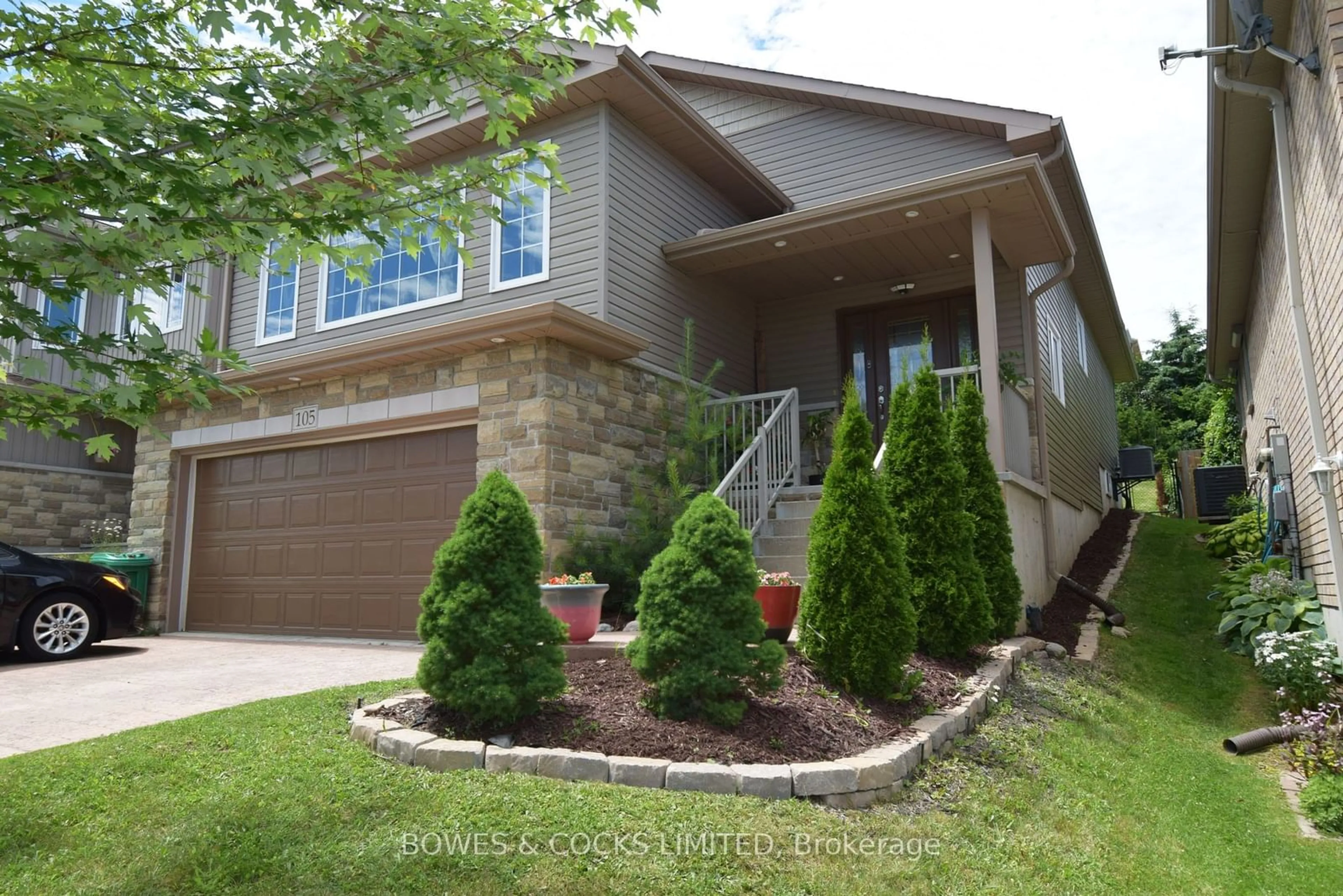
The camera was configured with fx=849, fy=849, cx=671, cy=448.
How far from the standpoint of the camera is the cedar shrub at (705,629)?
13.1 feet

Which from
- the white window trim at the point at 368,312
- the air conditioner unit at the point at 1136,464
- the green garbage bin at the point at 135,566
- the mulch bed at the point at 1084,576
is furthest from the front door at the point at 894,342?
the air conditioner unit at the point at 1136,464

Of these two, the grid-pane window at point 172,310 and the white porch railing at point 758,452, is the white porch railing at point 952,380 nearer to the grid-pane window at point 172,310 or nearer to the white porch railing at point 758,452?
the white porch railing at point 758,452

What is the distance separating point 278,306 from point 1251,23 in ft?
34.9

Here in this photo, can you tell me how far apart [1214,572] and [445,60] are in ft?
34.6

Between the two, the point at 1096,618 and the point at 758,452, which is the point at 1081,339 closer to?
the point at 1096,618

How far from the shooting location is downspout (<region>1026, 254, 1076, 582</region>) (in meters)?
9.20

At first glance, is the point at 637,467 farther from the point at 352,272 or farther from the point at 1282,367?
the point at 1282,367

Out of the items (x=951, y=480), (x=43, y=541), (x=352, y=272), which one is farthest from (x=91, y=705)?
(x=43, y=541)

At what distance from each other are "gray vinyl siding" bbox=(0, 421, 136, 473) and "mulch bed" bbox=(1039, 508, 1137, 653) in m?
12.4

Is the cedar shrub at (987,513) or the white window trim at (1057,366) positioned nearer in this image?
the cedar shrub at (987,513)

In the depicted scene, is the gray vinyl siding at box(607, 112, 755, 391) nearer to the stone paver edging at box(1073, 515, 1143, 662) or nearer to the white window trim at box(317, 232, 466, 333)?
the white window trim at box(317, 232, 466, 333)

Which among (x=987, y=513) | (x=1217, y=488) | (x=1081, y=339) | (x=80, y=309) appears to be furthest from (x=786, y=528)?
(x=80, y=309)

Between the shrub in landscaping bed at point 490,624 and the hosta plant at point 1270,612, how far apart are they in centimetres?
571

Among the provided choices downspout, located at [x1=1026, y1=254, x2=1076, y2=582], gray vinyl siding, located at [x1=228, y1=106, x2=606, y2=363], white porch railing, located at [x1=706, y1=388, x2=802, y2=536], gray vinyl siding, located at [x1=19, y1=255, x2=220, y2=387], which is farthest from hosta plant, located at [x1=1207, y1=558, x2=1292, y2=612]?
gray vinyl siding, located at [x1=19, y1=255, x2=220, y2=387]
